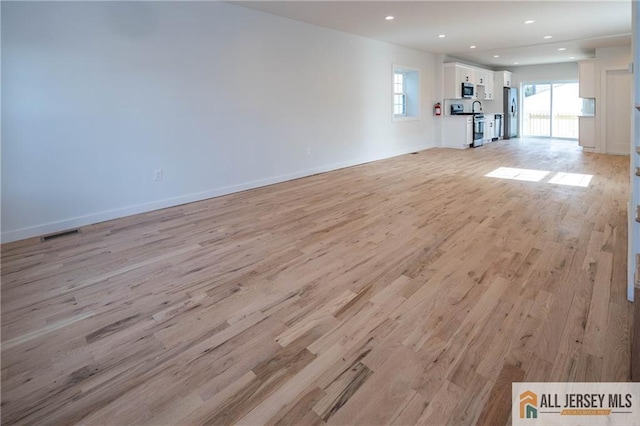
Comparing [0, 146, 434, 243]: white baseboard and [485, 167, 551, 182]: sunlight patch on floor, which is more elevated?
[485, 167, 551, 182]: sunlight patch on floor

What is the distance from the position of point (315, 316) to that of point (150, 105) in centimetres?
347

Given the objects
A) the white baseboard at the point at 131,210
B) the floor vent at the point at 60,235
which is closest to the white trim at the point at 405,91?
the white baseboard at the point at 131,210

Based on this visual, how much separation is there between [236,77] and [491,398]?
478 centimetres

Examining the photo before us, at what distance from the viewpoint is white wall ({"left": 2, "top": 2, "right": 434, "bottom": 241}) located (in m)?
3.50

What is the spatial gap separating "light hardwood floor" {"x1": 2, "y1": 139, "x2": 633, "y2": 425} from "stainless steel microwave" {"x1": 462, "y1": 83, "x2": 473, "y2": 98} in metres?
6.61

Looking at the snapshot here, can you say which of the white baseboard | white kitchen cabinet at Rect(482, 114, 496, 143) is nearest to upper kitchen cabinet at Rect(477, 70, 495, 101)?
white kitchen cabinet at Rect(482, 114, 496, 143)

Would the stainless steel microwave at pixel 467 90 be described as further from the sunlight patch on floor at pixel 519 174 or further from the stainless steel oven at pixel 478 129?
the sunlight patch on floor at pixel 519 174

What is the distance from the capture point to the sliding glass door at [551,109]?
38.7 feet

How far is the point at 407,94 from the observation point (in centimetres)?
911

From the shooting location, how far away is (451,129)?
9.72 meters

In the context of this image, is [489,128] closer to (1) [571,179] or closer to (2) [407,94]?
(2) [407,94]

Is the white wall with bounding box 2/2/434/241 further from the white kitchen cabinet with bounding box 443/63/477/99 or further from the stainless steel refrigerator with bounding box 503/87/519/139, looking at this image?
the stainless steel refrigerator with bounding box 503/87/519/139

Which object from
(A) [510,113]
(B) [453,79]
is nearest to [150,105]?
(B) [453,79]

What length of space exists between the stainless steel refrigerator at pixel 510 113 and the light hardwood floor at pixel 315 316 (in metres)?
9.23
